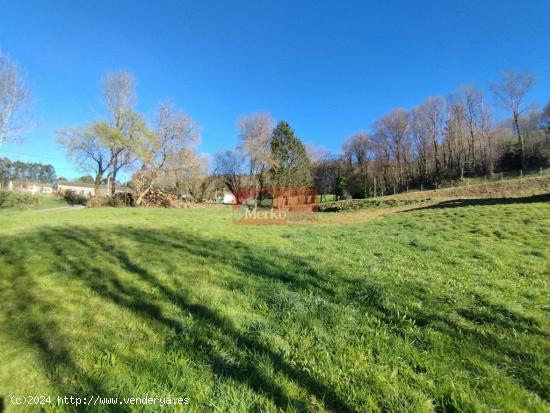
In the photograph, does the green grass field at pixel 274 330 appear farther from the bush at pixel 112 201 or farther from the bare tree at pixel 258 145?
the bare tree at pixel 258 145

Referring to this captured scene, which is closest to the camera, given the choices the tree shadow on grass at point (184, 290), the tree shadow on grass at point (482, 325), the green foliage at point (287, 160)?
the tree shadow on grass at point (184, 290)

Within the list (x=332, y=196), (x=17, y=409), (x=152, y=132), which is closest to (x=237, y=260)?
(x=17, y=409)

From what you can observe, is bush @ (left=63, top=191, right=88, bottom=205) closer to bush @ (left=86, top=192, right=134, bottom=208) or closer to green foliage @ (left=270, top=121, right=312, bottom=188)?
bush @ (left=86, top=192, right=134, bottom=208)

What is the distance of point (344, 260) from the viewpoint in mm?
5770

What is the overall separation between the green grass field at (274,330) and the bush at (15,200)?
25085mm

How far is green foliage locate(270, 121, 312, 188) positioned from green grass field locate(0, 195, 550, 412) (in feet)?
126

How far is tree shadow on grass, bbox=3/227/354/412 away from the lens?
2197 mm

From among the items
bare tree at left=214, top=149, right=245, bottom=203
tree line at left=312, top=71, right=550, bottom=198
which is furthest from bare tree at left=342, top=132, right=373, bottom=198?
bare tree at left=214, top=149, right=245, bottom=203

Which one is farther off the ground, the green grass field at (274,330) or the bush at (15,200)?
the bush at (15,200)

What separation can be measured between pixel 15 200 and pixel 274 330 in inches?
1245

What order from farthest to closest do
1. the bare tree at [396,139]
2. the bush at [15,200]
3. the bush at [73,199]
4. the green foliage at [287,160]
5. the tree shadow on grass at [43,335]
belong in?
the bare tree at [396,139] < the green foliage at [287,160] < the bush at [73,199] < the bush at [15,200] < the tree shadow on grass at [43,335]

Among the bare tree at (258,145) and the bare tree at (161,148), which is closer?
the bare tree at (161,148)

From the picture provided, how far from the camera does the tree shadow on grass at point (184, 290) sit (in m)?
2.20

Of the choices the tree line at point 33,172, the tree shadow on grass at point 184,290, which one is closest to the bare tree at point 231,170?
the tree shadow on grass at point 184,290
